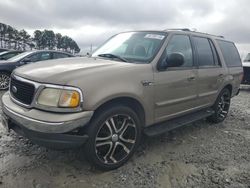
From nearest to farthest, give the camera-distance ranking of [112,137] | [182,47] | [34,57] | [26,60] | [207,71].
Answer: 1. [112,137]
2. [182,47]
3. [207,71]
4. [26,60]
5. [34,57]

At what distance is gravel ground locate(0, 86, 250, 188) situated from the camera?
105 inches

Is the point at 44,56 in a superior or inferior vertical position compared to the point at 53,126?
superior

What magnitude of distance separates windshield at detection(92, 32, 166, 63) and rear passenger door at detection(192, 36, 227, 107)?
0.92 metres

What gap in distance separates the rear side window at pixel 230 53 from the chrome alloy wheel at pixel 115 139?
3012mm

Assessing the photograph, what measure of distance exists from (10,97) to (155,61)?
200 centimetres

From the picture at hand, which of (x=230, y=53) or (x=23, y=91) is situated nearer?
(x=23, y=91)

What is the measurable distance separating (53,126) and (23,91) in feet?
2.33

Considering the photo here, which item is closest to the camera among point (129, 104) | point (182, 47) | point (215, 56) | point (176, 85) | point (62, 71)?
point (62, 71)

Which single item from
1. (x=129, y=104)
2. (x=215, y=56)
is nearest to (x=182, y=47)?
(x=215, y=56)

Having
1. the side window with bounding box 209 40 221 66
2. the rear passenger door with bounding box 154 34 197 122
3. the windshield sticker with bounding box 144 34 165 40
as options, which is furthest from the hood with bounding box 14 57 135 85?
the side window with bounding box 209 40 221 66

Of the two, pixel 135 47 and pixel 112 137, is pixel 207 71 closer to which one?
pixel 135 47

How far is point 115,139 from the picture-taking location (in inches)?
114

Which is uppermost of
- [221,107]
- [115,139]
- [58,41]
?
[58,41]

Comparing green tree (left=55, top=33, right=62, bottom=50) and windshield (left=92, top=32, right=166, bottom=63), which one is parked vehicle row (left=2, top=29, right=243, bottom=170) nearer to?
windshield (left=92, top=32, right=166, bottom=63)
